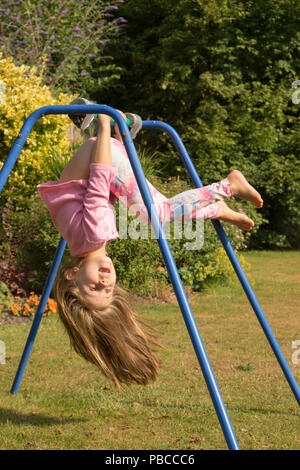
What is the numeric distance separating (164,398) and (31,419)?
851 millimetres

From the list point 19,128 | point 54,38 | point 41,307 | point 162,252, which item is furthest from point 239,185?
point 54,38

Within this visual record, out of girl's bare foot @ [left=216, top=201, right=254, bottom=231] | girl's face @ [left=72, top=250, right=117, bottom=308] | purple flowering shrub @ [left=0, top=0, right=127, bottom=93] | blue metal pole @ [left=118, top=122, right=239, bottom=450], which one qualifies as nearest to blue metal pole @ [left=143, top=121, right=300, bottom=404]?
girl's bare foot @ [left=216, top=201, right=254, bottom=231]

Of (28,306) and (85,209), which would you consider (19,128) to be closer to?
(28,306)

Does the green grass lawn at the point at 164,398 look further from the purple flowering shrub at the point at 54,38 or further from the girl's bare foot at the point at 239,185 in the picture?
the purple flowering shrub at the point at 54,38

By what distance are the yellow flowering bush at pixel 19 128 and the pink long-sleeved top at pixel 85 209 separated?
11.4 feet

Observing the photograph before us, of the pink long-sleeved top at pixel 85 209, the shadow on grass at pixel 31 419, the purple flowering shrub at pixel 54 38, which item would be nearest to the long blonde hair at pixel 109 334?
the pink long-sleeved top at pixel 85 209

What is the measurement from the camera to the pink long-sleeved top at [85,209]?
9.13ft

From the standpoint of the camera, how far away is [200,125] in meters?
10.8

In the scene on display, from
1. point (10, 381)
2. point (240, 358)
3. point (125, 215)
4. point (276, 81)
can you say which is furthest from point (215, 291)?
point (276, 81)

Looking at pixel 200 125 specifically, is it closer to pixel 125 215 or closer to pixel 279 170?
pixel 279 170

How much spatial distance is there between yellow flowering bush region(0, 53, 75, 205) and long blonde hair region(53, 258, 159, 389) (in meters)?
3.56

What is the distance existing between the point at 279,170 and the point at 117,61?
13.2 ft

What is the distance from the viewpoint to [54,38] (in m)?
9.17

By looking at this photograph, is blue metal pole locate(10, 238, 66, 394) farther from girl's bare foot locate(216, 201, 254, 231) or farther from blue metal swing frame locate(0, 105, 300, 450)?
girl's bare foot locate(216, 201, 254, 231)
